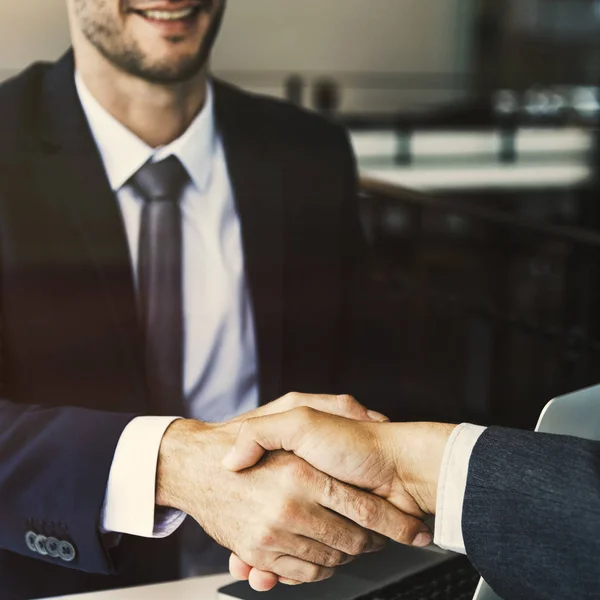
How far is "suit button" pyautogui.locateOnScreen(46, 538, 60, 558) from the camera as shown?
3.95 ft

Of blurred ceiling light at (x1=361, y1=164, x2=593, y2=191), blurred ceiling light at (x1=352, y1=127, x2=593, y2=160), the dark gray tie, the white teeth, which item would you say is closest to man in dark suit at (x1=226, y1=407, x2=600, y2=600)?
the dark gray tie

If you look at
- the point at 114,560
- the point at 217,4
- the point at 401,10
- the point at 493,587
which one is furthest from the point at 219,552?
the point at 401,10

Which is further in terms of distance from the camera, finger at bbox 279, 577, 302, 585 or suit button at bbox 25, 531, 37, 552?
suit button at bbox 25, 531, 37, 552

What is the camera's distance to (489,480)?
0.98 m

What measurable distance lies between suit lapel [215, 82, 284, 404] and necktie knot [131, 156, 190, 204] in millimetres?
98

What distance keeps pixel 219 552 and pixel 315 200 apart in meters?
0.57

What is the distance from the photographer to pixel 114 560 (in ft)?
4.02

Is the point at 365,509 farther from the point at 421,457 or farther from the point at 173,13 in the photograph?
the point at 173,13

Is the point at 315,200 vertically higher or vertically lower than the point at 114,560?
higher

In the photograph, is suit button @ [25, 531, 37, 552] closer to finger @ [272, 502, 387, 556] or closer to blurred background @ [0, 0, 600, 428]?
finger @ [272, 502, 387, 556]

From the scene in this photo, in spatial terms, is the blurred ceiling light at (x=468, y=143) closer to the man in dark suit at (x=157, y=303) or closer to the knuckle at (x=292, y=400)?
the man in dark suit at (x=157, y=303)

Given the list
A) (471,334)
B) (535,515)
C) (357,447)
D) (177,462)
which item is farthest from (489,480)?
(471,334)

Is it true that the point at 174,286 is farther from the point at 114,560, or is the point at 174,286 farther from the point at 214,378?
the point at 114,560

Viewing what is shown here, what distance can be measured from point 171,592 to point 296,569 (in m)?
0.15
